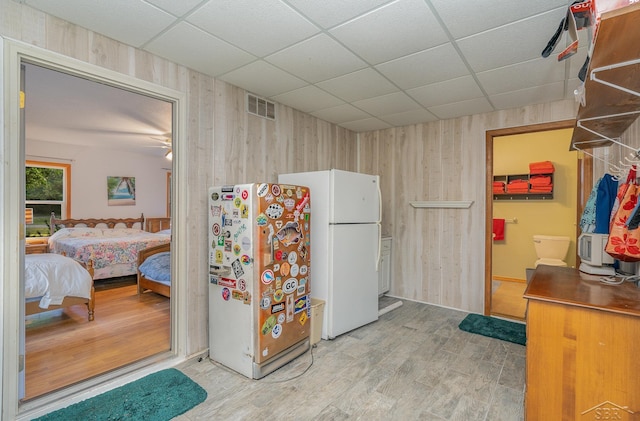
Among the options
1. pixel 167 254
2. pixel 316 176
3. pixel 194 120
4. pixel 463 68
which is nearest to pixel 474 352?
pixel 316 176

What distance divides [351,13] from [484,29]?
2.89 ft

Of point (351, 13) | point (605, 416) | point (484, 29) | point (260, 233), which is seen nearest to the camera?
point (605, 416)

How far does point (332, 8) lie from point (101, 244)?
4.93 meters

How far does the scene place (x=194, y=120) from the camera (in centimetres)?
259

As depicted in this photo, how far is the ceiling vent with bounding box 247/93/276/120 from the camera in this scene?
3.07 metres

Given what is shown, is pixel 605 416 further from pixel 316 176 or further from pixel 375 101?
pixel 375 101

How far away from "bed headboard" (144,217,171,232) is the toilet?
737 centimetres

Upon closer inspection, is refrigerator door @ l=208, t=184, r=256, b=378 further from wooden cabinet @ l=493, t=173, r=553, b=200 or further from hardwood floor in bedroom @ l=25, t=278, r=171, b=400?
wooden cabinet @ l=493, t=173, r=553, b=200

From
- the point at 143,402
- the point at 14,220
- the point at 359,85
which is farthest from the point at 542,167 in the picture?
the point at 14,220

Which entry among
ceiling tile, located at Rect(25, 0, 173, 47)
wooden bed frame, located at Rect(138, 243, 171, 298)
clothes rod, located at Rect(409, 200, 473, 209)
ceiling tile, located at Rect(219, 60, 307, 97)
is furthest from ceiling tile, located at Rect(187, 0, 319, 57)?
wooden bed frame, located at Rect(138, 243, 171, 298)

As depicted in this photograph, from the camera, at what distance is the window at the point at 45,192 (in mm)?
5551

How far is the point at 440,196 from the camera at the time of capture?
3.96m

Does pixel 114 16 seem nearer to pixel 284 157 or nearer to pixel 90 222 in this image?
pixel 284 157

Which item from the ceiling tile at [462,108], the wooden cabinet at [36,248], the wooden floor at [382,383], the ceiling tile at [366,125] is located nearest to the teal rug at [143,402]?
the wooden floor at [382,383]
